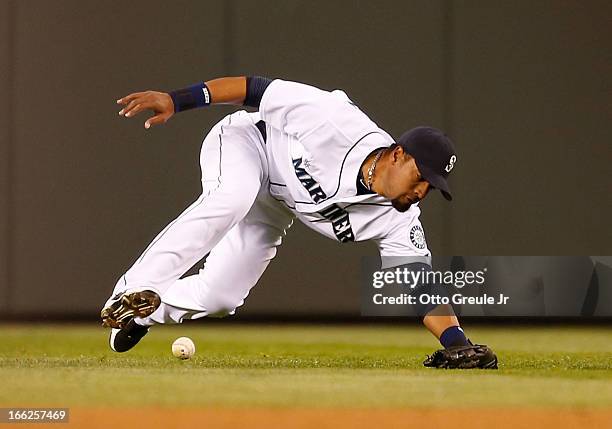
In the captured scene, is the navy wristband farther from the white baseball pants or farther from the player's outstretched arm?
the white baseball pants

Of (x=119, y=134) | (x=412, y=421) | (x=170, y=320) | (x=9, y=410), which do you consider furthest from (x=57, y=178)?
(x=412, y=421)

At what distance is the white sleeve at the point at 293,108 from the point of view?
4133 mm

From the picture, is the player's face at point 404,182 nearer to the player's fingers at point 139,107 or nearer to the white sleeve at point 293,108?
the white sleeve at point 293,108

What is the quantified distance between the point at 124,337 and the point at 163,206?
2.52m

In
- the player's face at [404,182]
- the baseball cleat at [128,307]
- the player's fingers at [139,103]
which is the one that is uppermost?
the player's fingers at [139,103]

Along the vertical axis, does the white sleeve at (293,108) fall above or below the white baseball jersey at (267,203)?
above

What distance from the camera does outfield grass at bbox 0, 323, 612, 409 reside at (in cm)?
321

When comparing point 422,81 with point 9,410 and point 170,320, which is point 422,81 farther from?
point 9,410

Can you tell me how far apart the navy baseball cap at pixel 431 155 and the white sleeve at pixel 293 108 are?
0.41m

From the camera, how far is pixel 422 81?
6863mm

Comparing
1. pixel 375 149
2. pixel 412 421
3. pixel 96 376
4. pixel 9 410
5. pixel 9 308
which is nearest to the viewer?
pixel 412 421

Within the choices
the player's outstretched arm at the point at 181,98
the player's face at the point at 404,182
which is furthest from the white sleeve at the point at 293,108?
the player's face at the point at 404,182

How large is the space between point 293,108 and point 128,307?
37.9 inches

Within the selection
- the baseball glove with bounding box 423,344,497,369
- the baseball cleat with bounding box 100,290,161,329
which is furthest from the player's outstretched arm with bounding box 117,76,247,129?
the baseball glove with bounding box 423,344,497,369
